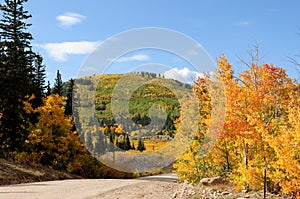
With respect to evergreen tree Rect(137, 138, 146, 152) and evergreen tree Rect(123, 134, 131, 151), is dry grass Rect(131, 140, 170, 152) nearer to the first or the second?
evergreen tree Rect(137, 138, 146, 152)

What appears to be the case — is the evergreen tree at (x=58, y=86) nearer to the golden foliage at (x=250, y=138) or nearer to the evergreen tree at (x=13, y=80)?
the evergreen tree at (x=13, y=80)

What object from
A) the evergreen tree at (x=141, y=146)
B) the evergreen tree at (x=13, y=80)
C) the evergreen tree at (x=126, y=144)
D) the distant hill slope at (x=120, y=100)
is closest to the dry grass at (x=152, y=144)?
the evergreen tree at (x=141, y=146)

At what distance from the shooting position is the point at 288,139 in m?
10.8

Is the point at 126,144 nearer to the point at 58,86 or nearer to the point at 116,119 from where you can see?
the point at 116,119

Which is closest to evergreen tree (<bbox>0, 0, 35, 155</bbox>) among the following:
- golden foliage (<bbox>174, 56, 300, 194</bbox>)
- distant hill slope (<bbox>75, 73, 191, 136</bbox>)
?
distant hill slope (<bbox>75, 73, 191, 136</bbox>)

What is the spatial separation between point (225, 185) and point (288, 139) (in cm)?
621

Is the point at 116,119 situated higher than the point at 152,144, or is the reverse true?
the point at 116,119

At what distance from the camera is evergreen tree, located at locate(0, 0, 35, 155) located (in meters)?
29.3

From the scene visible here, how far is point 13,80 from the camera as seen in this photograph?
29891 millimetres

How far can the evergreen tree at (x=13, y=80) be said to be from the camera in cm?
2927

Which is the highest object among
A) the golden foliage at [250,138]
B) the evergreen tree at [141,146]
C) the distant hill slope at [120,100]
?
the distant hill slope at [120,100]

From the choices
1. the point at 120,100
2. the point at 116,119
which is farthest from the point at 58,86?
the point at 120,100

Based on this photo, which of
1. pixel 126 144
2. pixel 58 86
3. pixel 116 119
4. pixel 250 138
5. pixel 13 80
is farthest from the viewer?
pixel 58 86

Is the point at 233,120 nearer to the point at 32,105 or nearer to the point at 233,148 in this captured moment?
the point at 233,148
